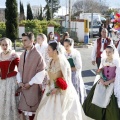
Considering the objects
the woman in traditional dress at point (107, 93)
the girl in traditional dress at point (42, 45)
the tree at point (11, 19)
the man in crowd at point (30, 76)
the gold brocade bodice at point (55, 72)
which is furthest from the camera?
the tree at point (11, 19)

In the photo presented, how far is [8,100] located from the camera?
5.24 m

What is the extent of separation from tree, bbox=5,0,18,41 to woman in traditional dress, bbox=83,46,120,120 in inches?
552

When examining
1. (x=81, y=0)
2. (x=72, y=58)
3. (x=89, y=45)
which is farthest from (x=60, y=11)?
(x=72, y=58)

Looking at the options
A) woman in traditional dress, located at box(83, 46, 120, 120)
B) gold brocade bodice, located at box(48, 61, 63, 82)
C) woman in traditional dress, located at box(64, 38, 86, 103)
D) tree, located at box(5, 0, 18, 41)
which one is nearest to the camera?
gold brocade bodice, located at box(48, 61, 63, 82)

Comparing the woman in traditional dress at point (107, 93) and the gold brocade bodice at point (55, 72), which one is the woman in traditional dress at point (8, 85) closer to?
the gold brocade bodice at point (55, 72)

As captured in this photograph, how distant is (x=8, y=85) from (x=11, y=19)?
48.3ft

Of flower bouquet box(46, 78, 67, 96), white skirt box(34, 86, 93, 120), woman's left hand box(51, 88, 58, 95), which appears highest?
flower bouquet box(46, 78, 67, 96)

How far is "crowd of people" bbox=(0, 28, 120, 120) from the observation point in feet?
15.9

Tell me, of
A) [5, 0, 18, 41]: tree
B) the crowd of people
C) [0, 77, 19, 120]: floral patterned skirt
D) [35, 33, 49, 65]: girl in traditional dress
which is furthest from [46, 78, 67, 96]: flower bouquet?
[5, 0, 18, 41]: tree

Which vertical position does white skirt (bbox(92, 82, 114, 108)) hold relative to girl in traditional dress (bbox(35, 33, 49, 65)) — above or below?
below

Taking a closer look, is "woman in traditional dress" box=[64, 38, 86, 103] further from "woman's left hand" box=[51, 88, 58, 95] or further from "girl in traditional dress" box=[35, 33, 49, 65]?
"girl in traditional dress" box=[35, 33, 49, 65]

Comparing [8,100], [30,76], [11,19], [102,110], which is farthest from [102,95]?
[11,19]

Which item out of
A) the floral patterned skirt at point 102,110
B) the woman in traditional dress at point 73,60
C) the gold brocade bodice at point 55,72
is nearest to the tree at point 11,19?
the woman in traditional dress at point 73,60

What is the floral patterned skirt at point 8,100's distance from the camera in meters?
5.25
